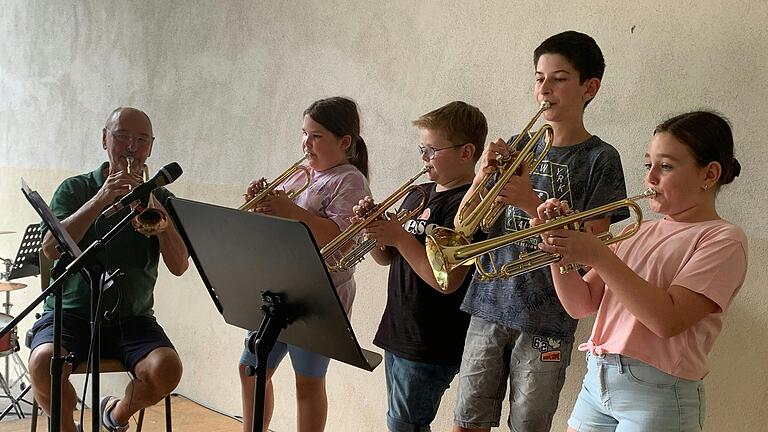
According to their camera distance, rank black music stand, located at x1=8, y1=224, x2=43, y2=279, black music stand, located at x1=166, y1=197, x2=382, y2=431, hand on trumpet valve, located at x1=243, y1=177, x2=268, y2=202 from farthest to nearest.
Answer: black music stand, located at x1=8, y1=224, x2=43, y2=279
hand on trumpet valve, located at x1=243, y1=177, x2=268, y2=202
black music stand, located at x1=166, y1=197, x2=382, y2=431

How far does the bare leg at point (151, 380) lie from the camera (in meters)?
2.89

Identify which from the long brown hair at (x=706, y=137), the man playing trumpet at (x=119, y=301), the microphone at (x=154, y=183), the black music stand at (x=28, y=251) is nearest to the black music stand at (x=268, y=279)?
the microphone at (x=154, y=183)

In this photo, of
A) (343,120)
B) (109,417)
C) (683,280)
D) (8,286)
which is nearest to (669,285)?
(683,280)

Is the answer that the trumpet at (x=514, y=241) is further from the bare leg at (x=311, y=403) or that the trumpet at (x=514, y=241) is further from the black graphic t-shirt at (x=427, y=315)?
the bare leg at (x=311, y=403)

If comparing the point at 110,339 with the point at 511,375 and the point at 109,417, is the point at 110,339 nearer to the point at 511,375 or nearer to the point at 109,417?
the point at 109,417

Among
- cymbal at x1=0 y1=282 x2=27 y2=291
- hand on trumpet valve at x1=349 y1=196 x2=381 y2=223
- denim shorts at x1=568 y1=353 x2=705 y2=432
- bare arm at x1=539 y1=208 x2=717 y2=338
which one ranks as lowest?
cymbal at x1=0 y1=282 x2=27 y2=291

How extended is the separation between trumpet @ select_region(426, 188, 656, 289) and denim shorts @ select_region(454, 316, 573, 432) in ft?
0.77

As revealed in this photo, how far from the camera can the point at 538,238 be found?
216 cm

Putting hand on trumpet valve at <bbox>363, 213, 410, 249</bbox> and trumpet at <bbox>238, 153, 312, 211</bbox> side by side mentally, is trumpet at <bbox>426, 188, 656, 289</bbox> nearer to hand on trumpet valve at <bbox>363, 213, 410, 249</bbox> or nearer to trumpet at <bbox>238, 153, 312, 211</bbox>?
hand on trumpet valve at <bbox>363, 213, 410, 249</bbox>

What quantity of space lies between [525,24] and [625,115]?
1.64 ft

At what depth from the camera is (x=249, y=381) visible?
3.03 meters

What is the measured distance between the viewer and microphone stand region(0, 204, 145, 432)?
2.10 m

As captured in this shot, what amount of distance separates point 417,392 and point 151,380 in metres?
1.03

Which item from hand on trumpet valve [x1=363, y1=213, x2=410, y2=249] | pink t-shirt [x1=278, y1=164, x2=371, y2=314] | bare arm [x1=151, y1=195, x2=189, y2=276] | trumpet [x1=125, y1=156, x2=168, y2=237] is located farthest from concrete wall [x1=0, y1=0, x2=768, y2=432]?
trumpet [x1=125, y1=156, x2=168, y2=237]
